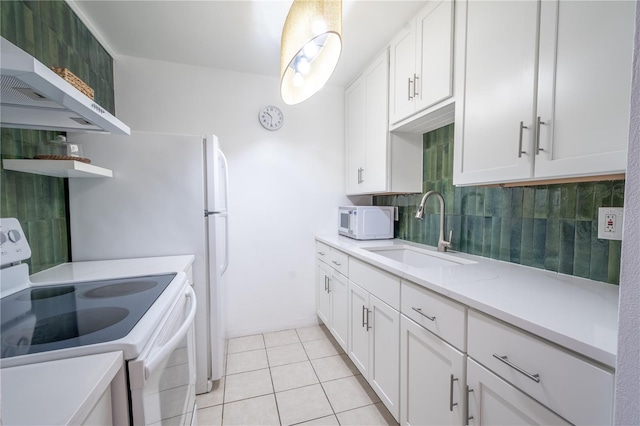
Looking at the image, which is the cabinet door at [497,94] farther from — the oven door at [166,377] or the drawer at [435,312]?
the oven door at [166,377]

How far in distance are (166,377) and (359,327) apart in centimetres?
124

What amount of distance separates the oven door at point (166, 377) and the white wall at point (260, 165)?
52.3 inches

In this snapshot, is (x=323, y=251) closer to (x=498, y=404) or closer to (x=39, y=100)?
(x=498, y=404)

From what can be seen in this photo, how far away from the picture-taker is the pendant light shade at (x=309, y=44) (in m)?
1.03

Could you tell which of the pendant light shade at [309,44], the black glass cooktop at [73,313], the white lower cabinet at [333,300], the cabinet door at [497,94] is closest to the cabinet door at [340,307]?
the white lower cabinet at [333,300]

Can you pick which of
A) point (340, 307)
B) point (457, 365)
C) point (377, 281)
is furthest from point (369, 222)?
point (457, 365)

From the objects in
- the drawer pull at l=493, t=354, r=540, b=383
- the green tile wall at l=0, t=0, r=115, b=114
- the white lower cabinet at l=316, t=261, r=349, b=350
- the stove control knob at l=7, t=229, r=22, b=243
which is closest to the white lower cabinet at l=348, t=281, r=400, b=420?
the white lower cabinet at l=316, t=261, r=349, b=350

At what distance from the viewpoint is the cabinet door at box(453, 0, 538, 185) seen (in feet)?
3.49

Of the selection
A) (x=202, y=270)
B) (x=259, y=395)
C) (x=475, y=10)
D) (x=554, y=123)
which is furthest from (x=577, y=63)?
(x=259, y=395)

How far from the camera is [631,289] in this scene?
432 mm

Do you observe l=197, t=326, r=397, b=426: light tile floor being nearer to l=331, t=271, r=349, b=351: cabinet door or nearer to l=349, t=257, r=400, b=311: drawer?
l=331, t=271, r=349, b=351: cabinet door

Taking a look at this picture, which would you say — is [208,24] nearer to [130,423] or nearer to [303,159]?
[303,159]

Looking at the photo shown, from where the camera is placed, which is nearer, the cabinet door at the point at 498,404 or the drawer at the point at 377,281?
the cabinet door at the point at 498,404

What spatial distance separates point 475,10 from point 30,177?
2341 mm
